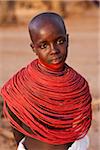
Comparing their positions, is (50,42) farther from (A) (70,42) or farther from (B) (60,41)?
(A) (70,42)

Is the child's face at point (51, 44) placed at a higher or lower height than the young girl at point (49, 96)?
higher

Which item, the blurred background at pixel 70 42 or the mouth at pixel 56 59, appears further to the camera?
the blurred background at pixel 70 42

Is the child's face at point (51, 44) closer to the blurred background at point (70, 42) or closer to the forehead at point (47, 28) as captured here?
the forehead at point (47, 28)

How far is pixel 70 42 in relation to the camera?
12.8m

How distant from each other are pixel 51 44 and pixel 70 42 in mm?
10491

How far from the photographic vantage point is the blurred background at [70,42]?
5.64 meters

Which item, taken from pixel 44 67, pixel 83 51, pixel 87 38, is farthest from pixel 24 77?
pixel 87 38

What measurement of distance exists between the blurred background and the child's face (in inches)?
96.3

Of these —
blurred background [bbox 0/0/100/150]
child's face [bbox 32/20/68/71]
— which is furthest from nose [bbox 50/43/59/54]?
blurred background [bbox 0/0/100/150]

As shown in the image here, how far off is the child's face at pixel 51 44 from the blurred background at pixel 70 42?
245 centimetres

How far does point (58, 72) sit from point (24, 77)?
17cm

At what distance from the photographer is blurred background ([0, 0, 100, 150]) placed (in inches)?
222

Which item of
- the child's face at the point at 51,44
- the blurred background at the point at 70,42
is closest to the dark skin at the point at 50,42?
the child's face at the point at 51,44

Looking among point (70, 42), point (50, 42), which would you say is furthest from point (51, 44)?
point (70, 42)
